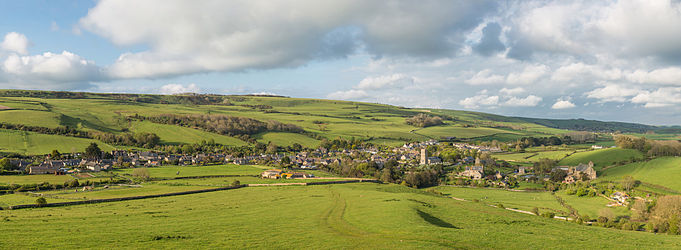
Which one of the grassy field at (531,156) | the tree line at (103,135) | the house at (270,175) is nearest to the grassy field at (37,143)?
the tree line at (103,135)

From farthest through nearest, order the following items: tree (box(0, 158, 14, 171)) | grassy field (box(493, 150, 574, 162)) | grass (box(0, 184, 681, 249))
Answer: grassy field (box(493, 150, 574, 162)), tree (box(0, 158, 14, 171)), grass (box(0, 184, 681, 249))

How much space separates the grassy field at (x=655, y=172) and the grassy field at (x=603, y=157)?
8.21m

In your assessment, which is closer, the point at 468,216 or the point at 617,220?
the point at 468,216

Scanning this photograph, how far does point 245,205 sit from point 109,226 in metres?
18.4

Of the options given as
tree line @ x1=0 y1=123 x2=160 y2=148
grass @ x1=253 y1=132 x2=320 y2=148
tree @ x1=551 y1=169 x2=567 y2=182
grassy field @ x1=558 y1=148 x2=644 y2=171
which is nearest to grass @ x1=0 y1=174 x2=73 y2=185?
tree line @ x1=0 y1=123 x2=160 y2=148

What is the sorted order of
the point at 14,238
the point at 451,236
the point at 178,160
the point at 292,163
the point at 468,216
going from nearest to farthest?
the point at 14,238 → the point at 451,236 → the point at 468,216 → the point at 178,160 → the point at 292,163

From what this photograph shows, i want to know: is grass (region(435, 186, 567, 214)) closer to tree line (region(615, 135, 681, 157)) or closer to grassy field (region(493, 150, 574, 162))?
grassy field (region(493, 150, 574, 162))

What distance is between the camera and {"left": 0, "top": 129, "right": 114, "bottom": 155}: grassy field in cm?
10438

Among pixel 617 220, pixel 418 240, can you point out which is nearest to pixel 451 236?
pixel 418 240

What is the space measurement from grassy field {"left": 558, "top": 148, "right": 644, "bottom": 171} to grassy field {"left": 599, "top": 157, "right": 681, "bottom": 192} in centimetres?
821

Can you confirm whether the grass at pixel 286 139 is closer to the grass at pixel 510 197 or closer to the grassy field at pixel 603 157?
the grass at pixel 510 197

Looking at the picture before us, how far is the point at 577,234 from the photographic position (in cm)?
3662

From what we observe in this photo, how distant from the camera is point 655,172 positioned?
290 feet

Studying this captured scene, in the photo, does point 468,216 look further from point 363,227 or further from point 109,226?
point 109,226
